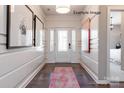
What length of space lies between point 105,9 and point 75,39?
4160 mm

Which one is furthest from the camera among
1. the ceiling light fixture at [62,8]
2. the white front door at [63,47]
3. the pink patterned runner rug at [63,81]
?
the white front door at [63,47]

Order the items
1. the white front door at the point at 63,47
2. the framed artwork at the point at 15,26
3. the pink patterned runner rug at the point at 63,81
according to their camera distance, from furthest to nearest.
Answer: the white front door at the point at 63,47 → the pink patterned runner rug at the point at 63,81 → the framed artwork at the point at 15,26

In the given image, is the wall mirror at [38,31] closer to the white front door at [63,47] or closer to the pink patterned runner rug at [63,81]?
the pink patterned runner rug at [63,81]

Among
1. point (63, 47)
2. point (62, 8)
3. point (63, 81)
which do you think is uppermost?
point (62, 8)

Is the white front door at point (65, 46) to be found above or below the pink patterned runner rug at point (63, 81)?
above

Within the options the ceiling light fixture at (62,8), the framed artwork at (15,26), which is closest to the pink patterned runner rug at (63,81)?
the framed artwork at (15,26)

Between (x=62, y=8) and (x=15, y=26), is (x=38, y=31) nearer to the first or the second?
(x=15, y=26)

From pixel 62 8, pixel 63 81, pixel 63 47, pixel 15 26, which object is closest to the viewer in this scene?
pixel 62 8

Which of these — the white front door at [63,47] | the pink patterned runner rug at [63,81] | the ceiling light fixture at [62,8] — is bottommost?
the pink patterned runner rug at [63,81]

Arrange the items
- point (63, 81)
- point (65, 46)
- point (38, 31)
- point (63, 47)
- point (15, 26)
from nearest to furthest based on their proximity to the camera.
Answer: point (15, 26) → point (63, 81) → point (38, 31) → point (65, 46) → point (63, 47)

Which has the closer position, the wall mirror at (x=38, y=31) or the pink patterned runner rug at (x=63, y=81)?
the pink patterned runner rug at (x=63, y=81)

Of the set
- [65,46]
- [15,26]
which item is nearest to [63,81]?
[15,26]
